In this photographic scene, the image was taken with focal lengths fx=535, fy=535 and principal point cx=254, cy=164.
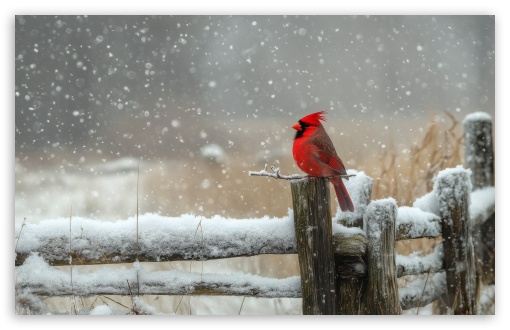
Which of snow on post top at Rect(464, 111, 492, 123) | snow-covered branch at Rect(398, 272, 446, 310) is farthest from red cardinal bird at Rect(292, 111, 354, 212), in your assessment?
snow on post top at Rect(464, 111, 492, 123)

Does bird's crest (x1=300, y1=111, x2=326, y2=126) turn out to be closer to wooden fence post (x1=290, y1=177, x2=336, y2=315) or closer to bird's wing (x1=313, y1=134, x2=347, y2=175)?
bird's wing (x1=313, y1=134, x2=347, y2=175)

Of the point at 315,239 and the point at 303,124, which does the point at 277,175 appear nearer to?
the point at 315,239

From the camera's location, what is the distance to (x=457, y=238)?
2867 mm

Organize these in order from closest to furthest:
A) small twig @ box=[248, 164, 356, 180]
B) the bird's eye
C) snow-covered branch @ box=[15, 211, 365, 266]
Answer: small twig @ box=[248, 164, 356, 180], snow-covered branch @ box=[15, 211, 365, 266], the bird's eye

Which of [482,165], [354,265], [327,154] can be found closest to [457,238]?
[482,165]

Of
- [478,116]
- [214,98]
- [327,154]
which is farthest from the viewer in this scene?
[478,116]

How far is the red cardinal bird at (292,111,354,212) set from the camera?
2416 millimetres

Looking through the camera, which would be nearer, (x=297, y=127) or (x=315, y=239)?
(x=315, y=239)

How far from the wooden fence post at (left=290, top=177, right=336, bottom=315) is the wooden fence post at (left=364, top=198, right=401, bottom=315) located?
0.22m

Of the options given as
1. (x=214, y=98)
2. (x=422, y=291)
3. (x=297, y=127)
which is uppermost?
(x=214, y=98)

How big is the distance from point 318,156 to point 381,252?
512mm

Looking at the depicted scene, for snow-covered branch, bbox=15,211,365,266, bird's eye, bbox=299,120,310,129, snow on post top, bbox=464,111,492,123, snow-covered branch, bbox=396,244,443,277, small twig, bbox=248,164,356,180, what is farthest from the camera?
snow on post top, bbox=464,111,492,123
